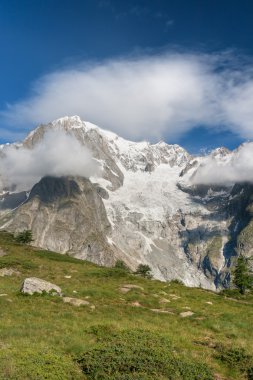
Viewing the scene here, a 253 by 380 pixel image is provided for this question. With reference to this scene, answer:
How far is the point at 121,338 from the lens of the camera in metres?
19.9

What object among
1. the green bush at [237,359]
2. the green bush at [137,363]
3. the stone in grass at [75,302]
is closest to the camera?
A: the green bush at [137,363]

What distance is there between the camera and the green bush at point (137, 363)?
52.7ft

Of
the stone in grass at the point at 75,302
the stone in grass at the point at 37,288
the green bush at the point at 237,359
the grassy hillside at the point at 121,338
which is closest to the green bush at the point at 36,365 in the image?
the grassy hillside at the point at 121,338

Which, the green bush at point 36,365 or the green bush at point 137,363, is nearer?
the green bush at point 36,365

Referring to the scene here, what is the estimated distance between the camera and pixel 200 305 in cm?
3766

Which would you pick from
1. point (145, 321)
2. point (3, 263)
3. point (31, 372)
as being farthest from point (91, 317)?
point (3, 263)

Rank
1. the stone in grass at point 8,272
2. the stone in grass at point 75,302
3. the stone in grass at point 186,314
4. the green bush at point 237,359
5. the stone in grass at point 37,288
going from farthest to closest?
the stone in grass at point 8,272 → the stone in grass at point 37,288 → the stone in grass at point 75,302 → the stone in grass at point 186,314 → the green bush at point 237,359

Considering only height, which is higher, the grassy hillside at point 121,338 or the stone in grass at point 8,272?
the stone in grass at point 8,272

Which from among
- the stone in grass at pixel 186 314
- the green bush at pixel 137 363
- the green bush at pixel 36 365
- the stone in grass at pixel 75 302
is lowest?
the green bush at pixel 36 365

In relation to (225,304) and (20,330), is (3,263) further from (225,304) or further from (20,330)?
(20,330)

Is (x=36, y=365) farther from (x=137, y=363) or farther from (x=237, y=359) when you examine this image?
(x=237, y=359)

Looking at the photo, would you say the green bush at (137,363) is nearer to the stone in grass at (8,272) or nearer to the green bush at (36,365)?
the green bush at (36,365)

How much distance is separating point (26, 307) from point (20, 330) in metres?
7.05

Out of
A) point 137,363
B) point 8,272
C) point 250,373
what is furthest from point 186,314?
point 8,272
